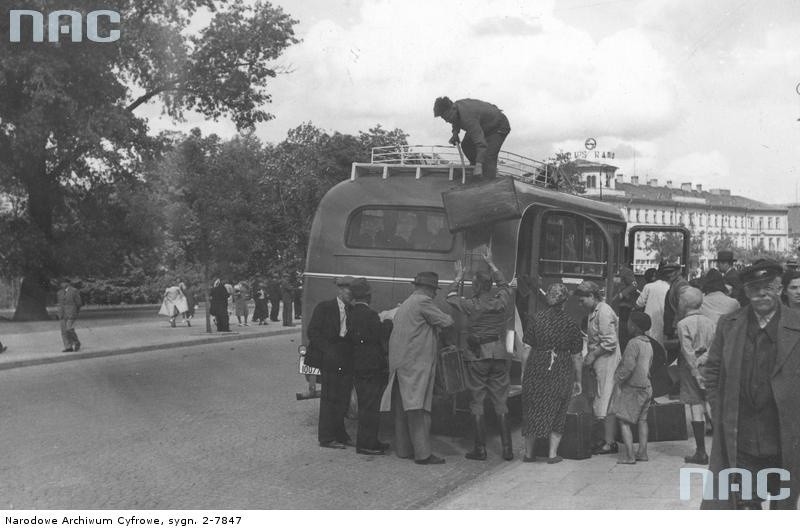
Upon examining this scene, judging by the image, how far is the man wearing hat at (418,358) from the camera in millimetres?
8805

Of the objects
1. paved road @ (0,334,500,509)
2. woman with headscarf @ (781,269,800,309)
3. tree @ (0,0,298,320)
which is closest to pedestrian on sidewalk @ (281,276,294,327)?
tree @ (0,0,298,320)

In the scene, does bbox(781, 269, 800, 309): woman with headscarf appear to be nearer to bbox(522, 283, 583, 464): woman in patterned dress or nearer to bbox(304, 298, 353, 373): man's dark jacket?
bbox(522, 283, 583, 464): woman in patterned dress

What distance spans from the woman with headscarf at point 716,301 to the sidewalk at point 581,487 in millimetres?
1384

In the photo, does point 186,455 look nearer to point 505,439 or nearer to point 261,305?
point 505,439

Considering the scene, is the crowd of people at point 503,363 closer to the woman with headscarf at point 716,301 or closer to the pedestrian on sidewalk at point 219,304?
the woman with headscarf at point 716,301

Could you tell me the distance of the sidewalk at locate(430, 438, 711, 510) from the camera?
678cm

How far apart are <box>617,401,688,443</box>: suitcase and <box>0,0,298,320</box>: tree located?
710 inches

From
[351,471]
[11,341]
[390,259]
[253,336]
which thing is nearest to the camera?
[351,471]

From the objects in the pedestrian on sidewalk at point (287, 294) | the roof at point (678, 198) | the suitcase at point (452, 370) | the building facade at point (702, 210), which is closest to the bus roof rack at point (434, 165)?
the suitcase at point (452, 370)

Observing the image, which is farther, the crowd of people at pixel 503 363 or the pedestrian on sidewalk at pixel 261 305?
the pedestrian on sidewalk at pixel 261 305
